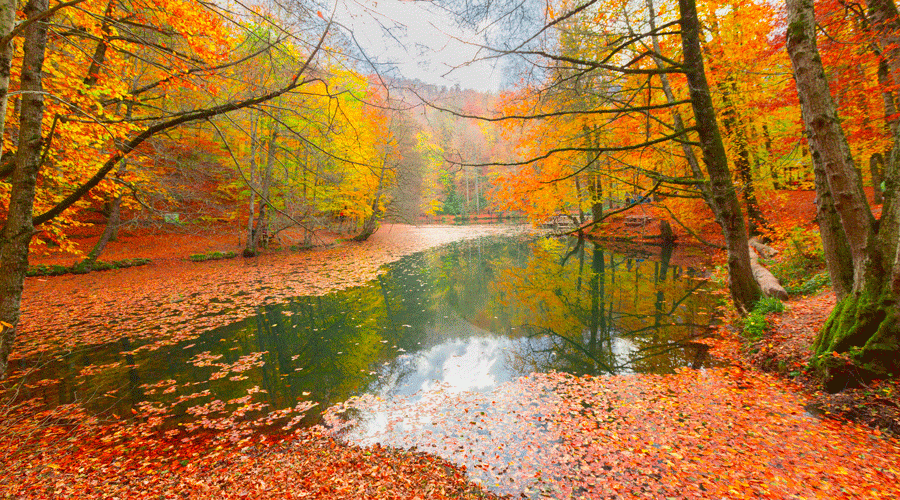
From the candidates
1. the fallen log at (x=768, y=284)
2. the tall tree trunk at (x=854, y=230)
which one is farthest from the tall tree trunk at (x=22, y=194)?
the fallen log at (x=768, y=284)

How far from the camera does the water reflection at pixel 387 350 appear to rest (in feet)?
16.6

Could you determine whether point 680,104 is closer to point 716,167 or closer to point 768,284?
point 716,167

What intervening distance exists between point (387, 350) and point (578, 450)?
4219 mm

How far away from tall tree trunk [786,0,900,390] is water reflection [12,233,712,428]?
6.34 feet

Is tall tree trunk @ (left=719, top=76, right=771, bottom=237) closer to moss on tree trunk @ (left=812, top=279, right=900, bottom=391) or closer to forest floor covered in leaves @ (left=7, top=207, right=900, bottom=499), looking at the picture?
forest floor covered in leaves @ (left=7, top=207, right=900, bottom=499)

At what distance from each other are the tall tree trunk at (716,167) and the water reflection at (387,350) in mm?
1289

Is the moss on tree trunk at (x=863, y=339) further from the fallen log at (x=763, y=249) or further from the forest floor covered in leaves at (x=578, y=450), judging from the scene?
the fallen log at (x=763, y=249)

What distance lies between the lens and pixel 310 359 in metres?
6.31

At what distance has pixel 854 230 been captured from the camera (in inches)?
141

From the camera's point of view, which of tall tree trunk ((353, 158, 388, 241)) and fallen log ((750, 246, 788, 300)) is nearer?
fallen log ((750, 246, 788, 300))

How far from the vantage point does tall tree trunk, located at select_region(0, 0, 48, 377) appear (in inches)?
110

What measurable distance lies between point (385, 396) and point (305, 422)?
44.7 inches

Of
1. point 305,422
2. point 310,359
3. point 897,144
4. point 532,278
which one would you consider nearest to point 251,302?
point 310,359

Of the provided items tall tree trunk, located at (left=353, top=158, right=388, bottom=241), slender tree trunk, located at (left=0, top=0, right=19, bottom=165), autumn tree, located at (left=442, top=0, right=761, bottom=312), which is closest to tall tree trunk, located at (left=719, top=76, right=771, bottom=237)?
autumn tree, located at (left=442, top=0, right=761, bottom=312)
